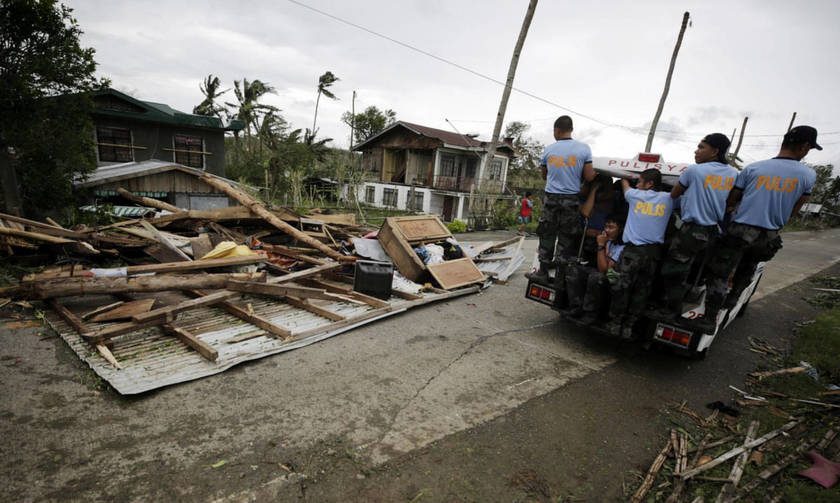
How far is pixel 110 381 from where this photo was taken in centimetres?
334

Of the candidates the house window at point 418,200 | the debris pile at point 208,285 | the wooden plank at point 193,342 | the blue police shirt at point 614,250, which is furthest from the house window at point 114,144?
the blue police shirt at point 614,250

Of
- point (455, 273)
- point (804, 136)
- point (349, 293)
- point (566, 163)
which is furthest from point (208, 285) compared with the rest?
point (804, 136)

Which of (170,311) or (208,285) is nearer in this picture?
(170,311)

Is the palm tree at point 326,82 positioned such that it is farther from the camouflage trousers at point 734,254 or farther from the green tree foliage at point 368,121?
the camouflage trousers at point 734,254

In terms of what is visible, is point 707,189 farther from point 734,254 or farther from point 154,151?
point 154,151

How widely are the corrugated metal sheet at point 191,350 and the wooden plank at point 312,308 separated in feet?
0.24

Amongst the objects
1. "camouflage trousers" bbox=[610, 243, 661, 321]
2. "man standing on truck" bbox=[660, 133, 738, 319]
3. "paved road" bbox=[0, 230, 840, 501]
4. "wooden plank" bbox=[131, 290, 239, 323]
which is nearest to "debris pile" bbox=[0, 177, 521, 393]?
"wooden plank" bbox=[131, 290, 239, 323]

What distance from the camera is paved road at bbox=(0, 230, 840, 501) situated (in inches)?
97.0

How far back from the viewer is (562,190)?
16.1 feet

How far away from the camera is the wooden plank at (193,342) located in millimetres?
3865

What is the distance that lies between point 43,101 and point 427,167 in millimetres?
22490

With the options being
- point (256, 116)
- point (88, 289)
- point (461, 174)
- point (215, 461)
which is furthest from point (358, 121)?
point (215, 461)

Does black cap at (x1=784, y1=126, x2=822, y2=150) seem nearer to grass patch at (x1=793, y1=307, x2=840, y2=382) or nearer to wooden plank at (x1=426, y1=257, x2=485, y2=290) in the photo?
grass patch at (x1=793, y1=307, x2=840, y2=382)

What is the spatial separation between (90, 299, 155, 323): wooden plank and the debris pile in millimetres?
17
